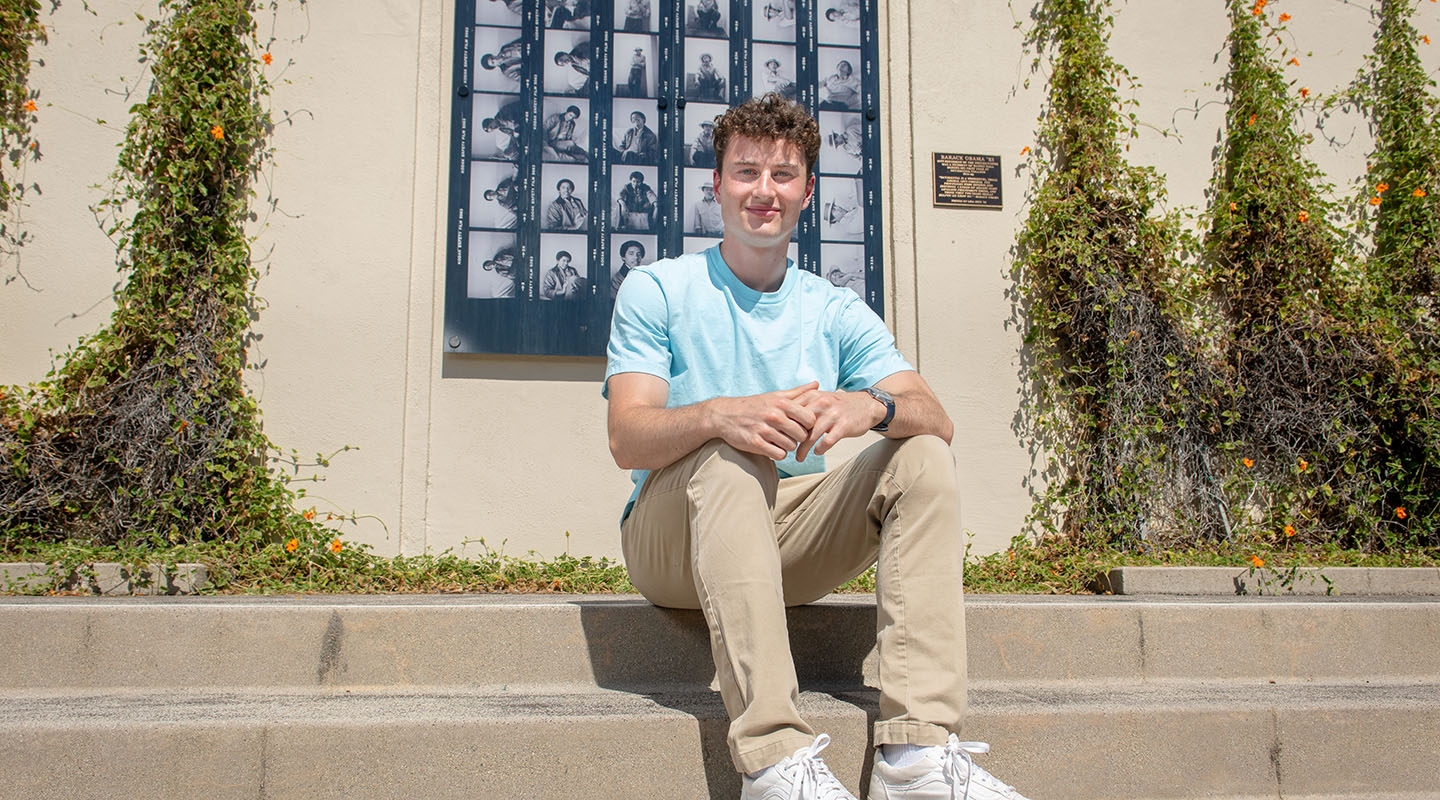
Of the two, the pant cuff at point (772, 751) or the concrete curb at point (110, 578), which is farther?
the concrete curb at point (110, 578)

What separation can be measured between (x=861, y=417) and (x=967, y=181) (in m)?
2.41

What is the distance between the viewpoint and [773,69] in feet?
12.8

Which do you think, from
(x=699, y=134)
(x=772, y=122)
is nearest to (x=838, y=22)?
(x=699, y=134)

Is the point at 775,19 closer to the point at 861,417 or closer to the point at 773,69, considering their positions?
the point at 773,69

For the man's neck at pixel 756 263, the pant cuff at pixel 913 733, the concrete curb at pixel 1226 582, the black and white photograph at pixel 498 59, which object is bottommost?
the pant cuff at pixel 913 733

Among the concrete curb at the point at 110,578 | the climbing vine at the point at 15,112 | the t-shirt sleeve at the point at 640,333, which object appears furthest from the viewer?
the climbing vine at the point at 15,112

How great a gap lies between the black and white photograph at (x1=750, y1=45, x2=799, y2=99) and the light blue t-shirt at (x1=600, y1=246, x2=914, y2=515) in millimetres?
1998

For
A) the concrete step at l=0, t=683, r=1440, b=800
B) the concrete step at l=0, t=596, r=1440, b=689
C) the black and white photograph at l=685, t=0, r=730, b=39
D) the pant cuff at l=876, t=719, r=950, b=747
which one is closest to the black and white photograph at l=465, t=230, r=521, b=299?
the black and white photograph at l=685, t=0, r=730, b=39

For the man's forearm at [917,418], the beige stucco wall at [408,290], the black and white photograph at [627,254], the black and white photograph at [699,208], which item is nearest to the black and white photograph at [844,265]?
the beige stucco wall at [408,290]

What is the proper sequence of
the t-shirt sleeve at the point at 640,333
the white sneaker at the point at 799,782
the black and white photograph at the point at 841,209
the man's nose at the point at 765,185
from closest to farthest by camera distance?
the white sneaker at the point at 799,782, the t-shirt sleeve at the point at 640,333, the man's nose at the point at 765,185, the black and white photograph at the point at 841,209

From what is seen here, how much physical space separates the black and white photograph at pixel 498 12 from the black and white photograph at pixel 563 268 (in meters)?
0.87

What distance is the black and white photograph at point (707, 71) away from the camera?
385 cm

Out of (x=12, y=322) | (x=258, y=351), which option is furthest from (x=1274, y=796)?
(x=12, y=322)

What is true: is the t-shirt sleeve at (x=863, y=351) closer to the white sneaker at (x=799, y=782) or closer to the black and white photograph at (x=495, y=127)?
the white sneaker at (x=799, y=782)
